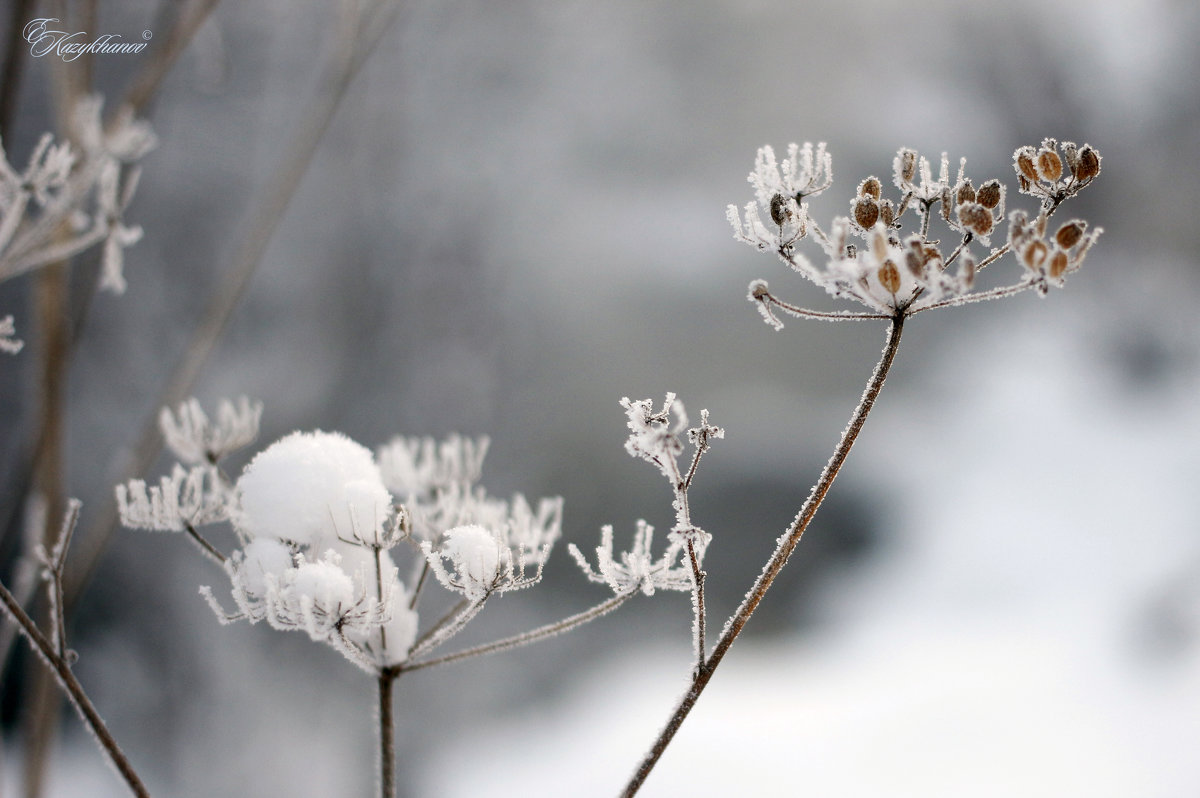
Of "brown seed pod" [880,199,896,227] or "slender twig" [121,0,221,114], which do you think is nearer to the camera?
"brown seed pod" [880,199,896,227]

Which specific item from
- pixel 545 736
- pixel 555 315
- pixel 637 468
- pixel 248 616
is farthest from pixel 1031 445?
pixel 248 616

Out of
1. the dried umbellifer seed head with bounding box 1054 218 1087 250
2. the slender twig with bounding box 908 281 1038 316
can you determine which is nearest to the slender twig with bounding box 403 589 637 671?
the slender twig with bounding box 908 281 1038 316

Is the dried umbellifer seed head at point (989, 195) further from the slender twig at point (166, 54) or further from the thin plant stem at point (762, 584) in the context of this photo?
the slender twig at point (166, 54)

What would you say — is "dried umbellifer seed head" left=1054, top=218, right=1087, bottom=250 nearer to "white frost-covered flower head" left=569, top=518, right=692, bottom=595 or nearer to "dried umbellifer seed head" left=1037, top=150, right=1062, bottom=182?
"dried umbellifer seed head" left=1037, top=150, right=1062, bottom=182

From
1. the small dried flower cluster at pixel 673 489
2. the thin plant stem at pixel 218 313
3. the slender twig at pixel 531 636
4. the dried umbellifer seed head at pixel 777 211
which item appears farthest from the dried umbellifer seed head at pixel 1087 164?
the thin plant stem at pixel 218 313

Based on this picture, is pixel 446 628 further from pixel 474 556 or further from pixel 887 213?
pixel 887 213

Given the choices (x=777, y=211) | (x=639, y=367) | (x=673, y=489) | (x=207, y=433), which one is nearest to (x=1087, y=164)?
(x=777, y=211)
